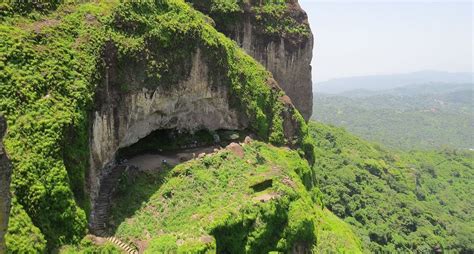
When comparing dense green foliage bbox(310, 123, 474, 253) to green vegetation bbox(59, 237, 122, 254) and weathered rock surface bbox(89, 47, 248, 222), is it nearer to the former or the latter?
weathered rock surface bbox(89, 47, 248, 222)

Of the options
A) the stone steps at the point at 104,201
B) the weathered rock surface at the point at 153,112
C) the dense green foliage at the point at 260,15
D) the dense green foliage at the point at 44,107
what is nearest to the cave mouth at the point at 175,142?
the weathered rock surface at the point at 153,112

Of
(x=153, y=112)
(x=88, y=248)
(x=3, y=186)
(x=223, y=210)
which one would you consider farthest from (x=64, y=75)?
(x=223, y=210)

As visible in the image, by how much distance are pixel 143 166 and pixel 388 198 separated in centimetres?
3370

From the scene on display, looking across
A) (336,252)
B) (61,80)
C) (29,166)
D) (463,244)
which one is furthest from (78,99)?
(463,244)

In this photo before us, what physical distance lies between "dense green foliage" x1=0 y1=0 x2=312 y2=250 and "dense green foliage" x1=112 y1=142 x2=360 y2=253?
3.44 meters

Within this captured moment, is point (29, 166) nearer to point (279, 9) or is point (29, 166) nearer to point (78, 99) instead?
point (78, 99)

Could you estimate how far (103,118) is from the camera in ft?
68.7

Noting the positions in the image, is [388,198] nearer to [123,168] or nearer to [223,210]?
[223,210]

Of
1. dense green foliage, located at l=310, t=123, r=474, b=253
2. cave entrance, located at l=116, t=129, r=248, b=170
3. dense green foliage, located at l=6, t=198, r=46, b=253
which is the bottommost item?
dense green foliage, located at l=310, t=123, r=474, b=253

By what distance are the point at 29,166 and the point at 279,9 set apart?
25562 millimetres

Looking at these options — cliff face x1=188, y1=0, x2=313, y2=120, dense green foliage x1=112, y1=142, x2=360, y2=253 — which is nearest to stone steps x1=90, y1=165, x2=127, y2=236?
dense green foliage x1=112, y1=142, x2=360, y2=253

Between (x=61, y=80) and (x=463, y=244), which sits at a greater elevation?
(x=61, y=80)

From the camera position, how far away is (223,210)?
22.2 m

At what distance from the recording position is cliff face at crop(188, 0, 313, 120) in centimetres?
3506
